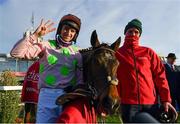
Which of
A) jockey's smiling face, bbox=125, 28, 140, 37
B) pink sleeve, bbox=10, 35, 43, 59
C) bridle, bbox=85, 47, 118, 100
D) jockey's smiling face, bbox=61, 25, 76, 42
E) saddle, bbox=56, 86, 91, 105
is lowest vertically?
saddle, bbox=56, 86, 91, 105

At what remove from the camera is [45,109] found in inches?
176

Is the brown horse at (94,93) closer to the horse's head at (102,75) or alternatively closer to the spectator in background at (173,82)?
the horse's head at (102,75)

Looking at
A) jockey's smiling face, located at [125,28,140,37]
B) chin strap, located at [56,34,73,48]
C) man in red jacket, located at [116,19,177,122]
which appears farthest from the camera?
jockey's smiling face, located at [125,28,140,37]

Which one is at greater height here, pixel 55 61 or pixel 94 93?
pixel 55 61

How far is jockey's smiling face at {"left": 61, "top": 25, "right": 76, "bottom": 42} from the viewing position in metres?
4.81

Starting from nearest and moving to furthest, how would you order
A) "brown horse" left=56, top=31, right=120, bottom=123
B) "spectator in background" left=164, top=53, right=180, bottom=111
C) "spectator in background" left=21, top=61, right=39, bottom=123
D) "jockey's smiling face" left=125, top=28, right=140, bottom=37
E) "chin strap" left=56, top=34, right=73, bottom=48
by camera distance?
"brown horse" left=56, top=31, right=120, bottom=123 → "chin strap" left=56, top=34, right=73, bottom=48 → "jockey's smiling face" left=125, top=28, right=140, bottom=37 → "spectator in background" left=21, top=61, right=39, bottom=123 → "spectator in background" left=164, top=53, right=180, bottom=111

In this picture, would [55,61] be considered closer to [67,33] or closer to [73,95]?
[67,33]

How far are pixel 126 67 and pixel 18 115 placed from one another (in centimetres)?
657

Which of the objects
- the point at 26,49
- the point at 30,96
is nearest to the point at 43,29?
the point at 26,49

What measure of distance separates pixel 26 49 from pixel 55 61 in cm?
45

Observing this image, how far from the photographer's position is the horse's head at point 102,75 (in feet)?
13.6

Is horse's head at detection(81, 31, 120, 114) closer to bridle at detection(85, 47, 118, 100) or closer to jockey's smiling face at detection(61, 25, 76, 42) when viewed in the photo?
bridle at detection(85, 47, 118, 100)

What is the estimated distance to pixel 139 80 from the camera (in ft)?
17.7

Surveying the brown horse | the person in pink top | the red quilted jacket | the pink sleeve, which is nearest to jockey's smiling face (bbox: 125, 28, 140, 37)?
the red quilted jacket
